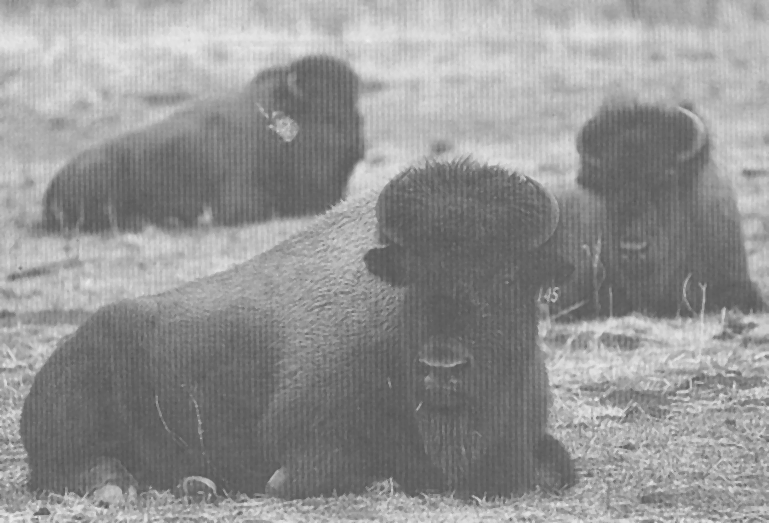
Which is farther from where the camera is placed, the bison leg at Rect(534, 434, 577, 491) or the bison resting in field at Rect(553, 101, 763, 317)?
the bison resting in field at Rect(553, 101, 763, 317)

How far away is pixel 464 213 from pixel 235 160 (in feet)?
18.7

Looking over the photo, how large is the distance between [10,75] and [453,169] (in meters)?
5.32

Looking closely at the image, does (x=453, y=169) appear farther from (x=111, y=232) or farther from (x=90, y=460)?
(x=111, y=232)

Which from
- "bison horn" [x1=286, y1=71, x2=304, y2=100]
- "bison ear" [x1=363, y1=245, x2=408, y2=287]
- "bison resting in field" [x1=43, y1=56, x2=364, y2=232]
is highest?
"bison ear" [x1=363, y1=245, x2=408, y2=287]

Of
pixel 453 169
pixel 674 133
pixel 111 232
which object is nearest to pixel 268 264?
pixel 453 169

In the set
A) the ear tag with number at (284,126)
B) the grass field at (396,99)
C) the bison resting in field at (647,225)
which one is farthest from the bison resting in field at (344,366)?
the ear tag with number at (284,126)

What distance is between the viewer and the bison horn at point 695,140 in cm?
729

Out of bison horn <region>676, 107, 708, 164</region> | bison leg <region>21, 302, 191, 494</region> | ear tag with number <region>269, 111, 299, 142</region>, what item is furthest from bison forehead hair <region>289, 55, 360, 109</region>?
bison leg <region>21, 302, 191, 494</region>

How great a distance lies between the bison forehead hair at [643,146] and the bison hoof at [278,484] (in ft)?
11.8

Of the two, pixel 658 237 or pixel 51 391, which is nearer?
pixel 51 391

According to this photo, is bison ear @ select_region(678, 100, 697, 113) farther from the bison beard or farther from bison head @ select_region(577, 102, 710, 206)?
the bison beard

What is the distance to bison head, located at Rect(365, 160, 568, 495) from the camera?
3842mm

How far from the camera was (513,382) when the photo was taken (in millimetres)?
4035

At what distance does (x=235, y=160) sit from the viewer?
9406 mm
